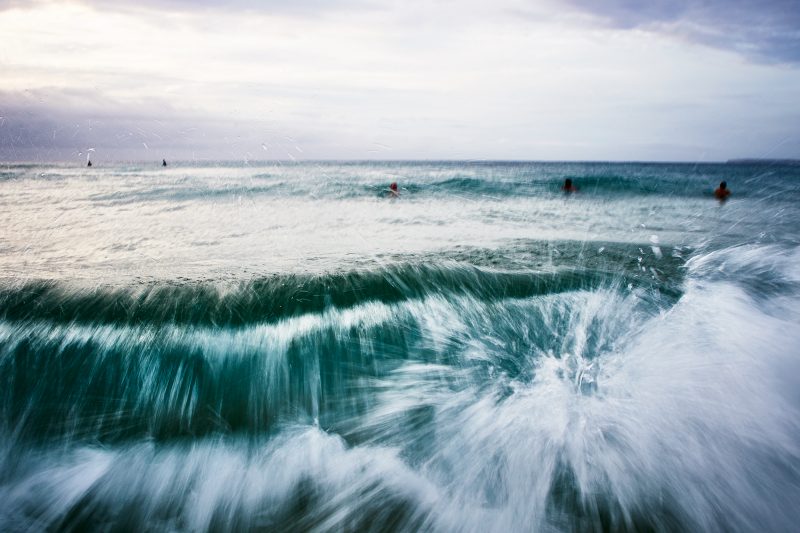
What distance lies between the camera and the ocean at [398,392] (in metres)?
2.88

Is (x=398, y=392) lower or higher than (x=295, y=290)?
lower

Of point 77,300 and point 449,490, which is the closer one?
point 449,490

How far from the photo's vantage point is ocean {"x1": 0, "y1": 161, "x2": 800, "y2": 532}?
2879 millimetres

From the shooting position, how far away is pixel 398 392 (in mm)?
3953

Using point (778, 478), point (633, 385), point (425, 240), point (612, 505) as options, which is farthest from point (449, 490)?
point (425, 240)

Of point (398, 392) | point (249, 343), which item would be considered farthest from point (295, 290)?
point (398, 392)

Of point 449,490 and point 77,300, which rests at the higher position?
point 77,300

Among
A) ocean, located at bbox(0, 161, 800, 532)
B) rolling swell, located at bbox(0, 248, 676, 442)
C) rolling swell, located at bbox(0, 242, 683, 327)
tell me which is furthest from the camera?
rolling swell, located at bbox(0, 242, 683, 327)

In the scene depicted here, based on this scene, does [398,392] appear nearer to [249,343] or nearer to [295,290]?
[249,343]

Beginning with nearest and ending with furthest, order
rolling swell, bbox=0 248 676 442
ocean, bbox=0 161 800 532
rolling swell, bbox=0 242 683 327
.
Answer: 1. ocean, bbox=0 161 800 532
2. rolling swell, bbox=0 248 676 442
3. rolling swell, bbox=0 242 683 327

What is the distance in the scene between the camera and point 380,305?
5.52 meters

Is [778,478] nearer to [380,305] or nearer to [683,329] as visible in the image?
[683,329]

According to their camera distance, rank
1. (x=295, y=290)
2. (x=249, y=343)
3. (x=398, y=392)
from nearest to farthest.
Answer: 1. (x=398, y=392)
2. (x=249, y=343)
3. (x=295, y=290)

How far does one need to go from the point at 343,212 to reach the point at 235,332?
383 inches
